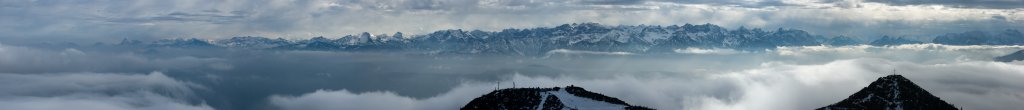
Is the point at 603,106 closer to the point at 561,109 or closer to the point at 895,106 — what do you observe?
the point at 561,109

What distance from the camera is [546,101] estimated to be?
601ft

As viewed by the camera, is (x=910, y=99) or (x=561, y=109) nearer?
(x=910, y=99)

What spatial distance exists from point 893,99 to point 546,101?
65135mm

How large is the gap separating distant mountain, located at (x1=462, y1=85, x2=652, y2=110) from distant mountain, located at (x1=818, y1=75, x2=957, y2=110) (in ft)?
132

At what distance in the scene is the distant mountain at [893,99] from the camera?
16062 cm

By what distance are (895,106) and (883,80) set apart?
10.0 m

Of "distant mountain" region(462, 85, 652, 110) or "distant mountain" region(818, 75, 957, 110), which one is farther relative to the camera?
"distant mountain" region(462, 85, 652, 110)

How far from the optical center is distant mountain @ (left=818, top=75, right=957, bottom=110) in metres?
161

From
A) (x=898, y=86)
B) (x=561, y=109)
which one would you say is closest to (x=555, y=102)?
(x=561, y=109)

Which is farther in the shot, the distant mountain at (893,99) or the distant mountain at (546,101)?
the distant mountain at (546,101)

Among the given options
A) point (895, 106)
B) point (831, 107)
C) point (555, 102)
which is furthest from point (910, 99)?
point (555, 102)

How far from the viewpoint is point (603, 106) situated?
7185 inches

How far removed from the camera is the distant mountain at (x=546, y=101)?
180m

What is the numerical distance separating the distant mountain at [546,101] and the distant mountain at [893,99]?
4036 centimetres
